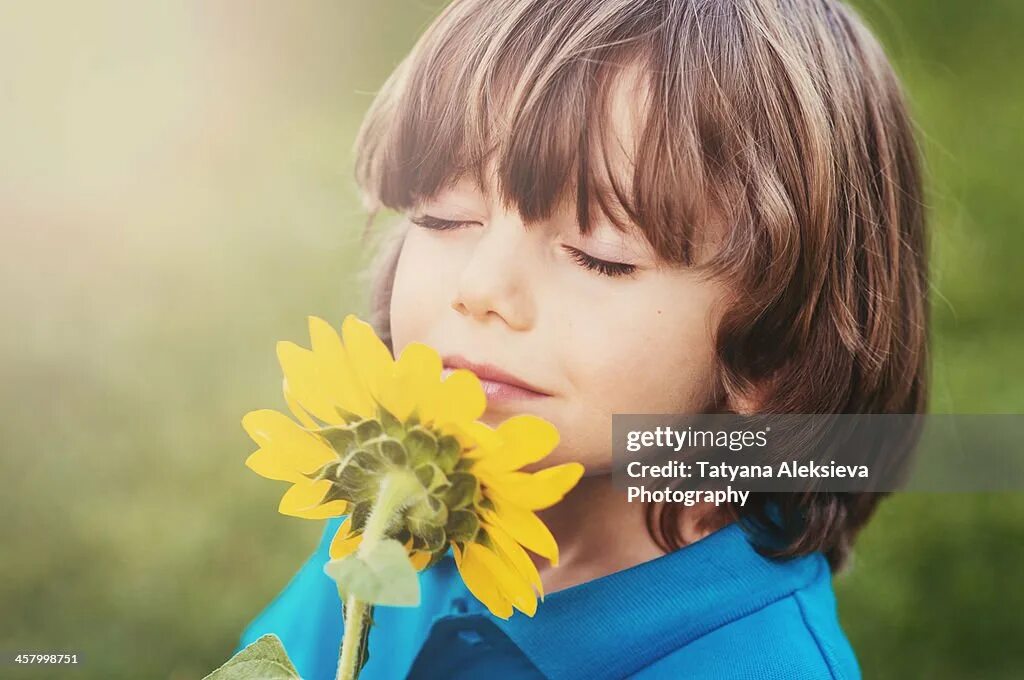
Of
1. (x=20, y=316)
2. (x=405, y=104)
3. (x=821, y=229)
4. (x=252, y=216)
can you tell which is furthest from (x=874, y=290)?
(x=20, y=316)

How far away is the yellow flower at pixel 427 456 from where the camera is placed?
609mm

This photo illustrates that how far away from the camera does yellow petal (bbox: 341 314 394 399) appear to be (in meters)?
0.62

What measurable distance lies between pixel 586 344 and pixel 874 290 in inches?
9.2

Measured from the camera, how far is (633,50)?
731 millimetres

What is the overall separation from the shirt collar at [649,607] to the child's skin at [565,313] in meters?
0.09

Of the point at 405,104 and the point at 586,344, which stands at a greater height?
the point at 405,104

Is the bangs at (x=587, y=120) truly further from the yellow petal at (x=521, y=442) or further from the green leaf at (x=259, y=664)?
the green leaf at (x=259, y=664)

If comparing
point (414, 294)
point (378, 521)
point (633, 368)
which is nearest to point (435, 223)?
point (414, 294)

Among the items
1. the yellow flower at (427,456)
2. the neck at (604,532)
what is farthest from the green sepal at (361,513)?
the neck at (604,532)

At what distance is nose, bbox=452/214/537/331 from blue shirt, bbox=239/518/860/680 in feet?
0.72

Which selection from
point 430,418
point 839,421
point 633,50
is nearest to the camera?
point 430,418

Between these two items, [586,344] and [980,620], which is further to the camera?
[980,620]

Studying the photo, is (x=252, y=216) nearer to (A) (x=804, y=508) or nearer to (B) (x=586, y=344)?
(B) (x=586, y=344)

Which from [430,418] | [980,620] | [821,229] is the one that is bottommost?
[980,620]
